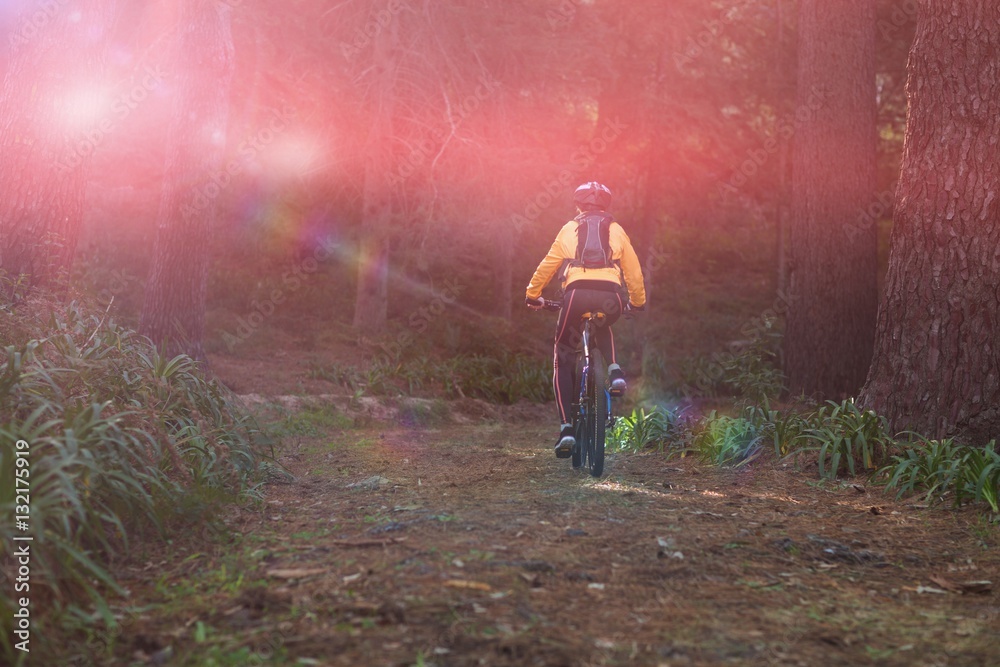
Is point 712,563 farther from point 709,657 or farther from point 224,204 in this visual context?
point 224,204

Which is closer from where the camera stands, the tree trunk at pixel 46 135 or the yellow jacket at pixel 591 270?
the yellow jacket at pixel 591 270

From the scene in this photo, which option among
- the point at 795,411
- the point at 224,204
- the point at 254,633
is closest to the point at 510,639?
the point at 254,633

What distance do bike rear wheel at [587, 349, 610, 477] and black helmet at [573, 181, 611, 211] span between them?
113 centimetres

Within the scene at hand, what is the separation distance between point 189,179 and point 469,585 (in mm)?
7225

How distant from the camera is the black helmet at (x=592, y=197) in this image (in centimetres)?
691

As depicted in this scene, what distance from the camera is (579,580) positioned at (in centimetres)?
381

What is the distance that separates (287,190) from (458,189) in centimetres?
309

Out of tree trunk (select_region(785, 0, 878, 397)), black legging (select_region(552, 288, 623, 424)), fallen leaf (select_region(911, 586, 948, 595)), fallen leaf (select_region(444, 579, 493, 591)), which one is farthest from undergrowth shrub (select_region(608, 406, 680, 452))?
fallen leaf (select_region(444, 579, 493, 591))

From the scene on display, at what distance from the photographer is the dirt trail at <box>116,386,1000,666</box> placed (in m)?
3.12

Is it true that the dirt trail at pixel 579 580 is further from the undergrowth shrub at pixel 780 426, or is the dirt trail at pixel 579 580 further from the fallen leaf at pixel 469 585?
the undergrowth shrub at pixel 780 426

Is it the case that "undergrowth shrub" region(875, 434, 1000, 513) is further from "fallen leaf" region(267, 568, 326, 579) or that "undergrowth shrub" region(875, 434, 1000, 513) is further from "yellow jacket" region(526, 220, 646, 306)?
"fallen leaf" region(267, 568, 326, 579)

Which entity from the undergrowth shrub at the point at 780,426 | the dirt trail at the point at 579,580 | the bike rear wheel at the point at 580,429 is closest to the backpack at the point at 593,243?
the bike rear wheel at the point at 580,429

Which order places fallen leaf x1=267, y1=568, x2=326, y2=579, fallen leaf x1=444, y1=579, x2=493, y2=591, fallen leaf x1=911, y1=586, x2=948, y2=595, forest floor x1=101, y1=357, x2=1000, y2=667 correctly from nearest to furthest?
forest floor x1=101, y1=357, x2=1000, y2=667 → fallen leaf x1=444, y1=579, x2=493, y2=591 → fallen leaf x1=267, y1=568, x2=326, y2=579 → fallen leaf x1=911, y1=586, x2=948, y2=595

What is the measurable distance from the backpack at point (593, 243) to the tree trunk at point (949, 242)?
2.15m
